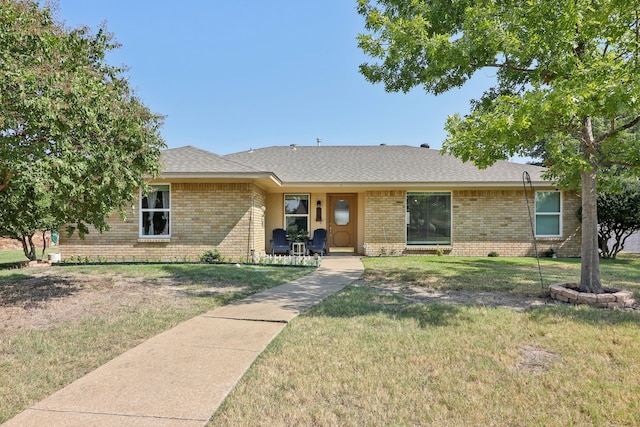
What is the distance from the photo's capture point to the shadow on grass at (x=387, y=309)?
16.3 ft

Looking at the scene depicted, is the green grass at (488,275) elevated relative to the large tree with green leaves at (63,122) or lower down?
lower down

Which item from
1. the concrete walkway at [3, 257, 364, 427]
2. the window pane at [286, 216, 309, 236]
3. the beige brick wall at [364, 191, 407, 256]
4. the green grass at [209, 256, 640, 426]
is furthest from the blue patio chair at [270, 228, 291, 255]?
the concrete walkway at [3, 257, 364, 427]

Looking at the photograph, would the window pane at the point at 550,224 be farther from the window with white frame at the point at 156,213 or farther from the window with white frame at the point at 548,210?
the window with white frame at the point at 156,213

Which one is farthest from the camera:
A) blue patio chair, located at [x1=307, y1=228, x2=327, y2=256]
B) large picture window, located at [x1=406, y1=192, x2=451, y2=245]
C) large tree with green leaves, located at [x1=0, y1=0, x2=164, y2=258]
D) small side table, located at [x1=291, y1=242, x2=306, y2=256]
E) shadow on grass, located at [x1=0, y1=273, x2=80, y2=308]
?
large picture window, located at [x1=406, y1=192, x2=451, y2=245]

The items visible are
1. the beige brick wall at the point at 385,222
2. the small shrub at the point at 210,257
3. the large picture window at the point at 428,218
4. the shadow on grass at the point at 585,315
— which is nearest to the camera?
the shadow on grass at the point at 585,315

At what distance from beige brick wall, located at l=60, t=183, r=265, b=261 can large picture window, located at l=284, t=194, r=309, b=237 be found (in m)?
2.95

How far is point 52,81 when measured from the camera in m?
4.41

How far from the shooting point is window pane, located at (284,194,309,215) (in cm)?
1466

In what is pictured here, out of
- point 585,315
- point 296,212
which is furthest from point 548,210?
point 585,315

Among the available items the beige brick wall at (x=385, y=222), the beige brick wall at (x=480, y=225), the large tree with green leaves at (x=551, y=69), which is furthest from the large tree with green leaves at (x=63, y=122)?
the beige brick wall at (x=480, y=225)

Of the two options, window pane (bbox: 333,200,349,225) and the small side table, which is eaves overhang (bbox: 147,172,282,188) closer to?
the small side table

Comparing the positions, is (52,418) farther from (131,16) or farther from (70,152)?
(131,16)

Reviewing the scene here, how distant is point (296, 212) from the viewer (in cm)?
1470

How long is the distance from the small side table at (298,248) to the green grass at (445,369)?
7.54 meters
